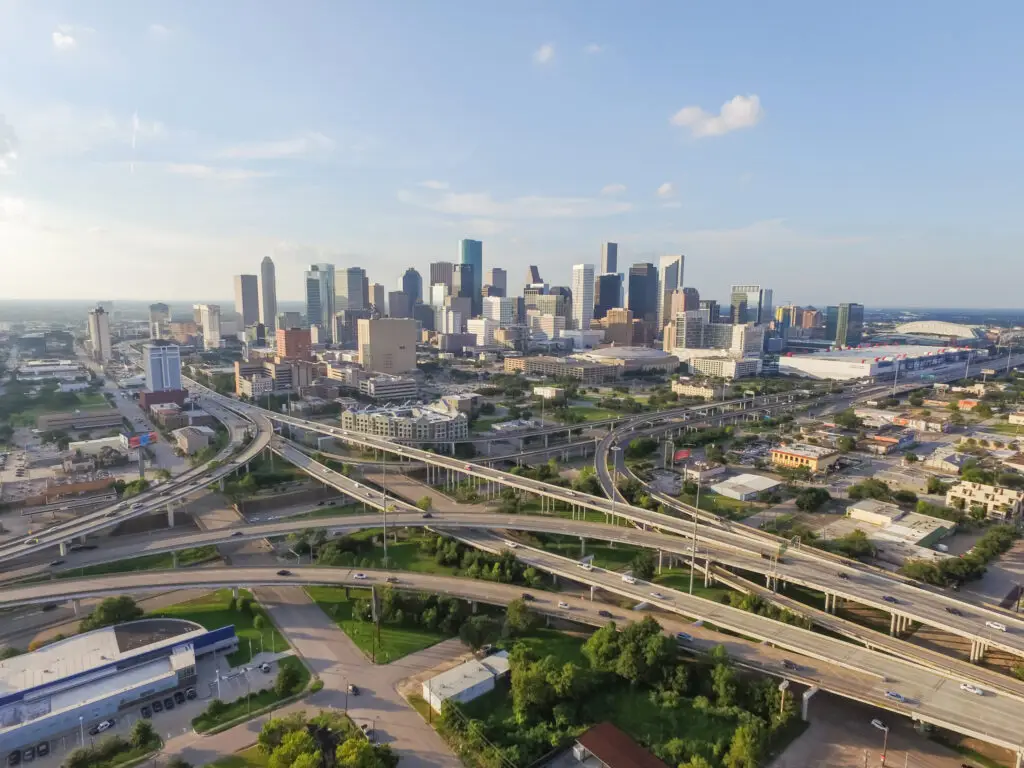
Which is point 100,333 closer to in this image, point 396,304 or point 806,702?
point 396,304

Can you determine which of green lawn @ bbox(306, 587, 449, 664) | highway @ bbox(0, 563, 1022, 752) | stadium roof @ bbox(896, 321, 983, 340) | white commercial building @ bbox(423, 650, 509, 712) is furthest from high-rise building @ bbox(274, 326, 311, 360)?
stadium roof @ bbox(896, 321, 983, 340)

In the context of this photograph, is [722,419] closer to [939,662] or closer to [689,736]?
[939,662]

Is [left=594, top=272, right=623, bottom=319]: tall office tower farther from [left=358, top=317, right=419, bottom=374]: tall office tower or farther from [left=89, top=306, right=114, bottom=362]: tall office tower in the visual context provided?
[left=89, top=306, right=114, bottom=362]: tall office tower

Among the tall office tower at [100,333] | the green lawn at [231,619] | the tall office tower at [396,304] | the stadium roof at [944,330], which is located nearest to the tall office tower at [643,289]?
the tall office tower at [396,304]

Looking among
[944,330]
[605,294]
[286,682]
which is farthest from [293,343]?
[944,330]

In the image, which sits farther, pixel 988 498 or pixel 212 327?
pixel 212 327

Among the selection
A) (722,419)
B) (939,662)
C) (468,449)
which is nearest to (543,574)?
(939,662)
